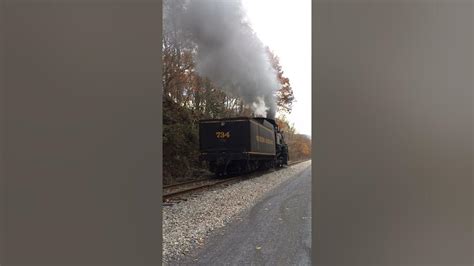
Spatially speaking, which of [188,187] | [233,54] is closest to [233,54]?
[233,54]

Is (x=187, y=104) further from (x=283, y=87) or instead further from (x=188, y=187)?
(x=283, y=87)

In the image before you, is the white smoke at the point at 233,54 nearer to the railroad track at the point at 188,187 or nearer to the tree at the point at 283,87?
the tree at the point at 283,87

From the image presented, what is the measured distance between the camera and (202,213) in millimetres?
2105

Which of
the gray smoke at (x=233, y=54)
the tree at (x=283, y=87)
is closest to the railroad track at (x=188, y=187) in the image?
the tree at (x=283, y=87)

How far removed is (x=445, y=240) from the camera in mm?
1821

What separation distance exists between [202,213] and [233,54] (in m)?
0.97

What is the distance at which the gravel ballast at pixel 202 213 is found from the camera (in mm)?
2061

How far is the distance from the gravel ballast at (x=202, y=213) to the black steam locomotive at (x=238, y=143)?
13 centimetres

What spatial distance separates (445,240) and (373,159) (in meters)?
0.55

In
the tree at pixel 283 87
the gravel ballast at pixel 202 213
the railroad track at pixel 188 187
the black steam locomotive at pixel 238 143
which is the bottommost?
the gravel ballast at pixel 202 213

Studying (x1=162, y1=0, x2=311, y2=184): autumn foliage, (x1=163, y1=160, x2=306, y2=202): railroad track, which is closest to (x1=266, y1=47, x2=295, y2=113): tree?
(x1=162, y1=0, x2=311, y2=184): autumn foliage

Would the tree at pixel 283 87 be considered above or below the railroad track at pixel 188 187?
above

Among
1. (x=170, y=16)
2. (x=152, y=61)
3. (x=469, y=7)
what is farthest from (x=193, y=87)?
(x=469, y=7)

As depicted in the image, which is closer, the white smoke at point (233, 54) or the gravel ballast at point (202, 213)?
the gravel ballast at point (202, 213)
